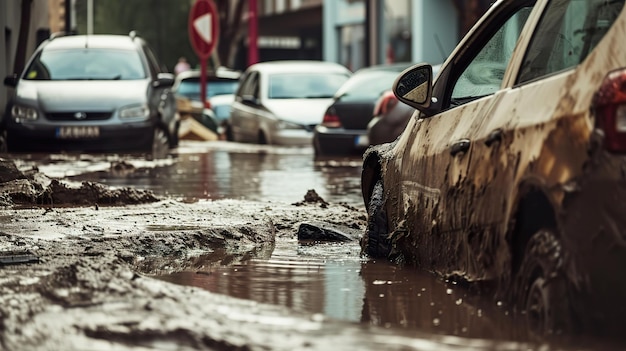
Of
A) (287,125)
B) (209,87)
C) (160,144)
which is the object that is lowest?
(160,144)

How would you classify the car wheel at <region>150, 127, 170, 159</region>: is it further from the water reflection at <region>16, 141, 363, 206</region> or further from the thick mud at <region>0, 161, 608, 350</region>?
the thick mud at <region>0, 161, 608, 350</region>

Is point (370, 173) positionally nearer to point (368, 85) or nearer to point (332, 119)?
point (368, 85)

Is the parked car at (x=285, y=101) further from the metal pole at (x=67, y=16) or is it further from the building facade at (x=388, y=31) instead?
the metal pole at (x=67, y=16)

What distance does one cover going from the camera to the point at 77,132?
65.1 ft

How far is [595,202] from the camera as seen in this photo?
15.6 feet

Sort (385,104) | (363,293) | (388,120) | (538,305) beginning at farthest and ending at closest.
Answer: (385,104) < (388,120) < (363,293) < (538,305)

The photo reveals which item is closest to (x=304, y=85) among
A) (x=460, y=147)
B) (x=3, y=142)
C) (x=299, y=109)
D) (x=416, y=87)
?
(x=299, y=109)

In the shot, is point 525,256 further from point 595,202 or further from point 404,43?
point 404,43

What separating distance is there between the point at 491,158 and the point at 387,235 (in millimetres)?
2100

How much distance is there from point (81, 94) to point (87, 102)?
155 mm

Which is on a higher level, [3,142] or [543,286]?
[3,142]

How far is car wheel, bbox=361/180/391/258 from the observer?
7.80m

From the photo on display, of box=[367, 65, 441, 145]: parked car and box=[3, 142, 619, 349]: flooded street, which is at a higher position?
box=[367, 65, 441, 145]: parked car

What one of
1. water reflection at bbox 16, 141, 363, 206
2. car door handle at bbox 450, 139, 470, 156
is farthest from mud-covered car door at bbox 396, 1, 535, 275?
water reflection at bbox 16, 141, 363, 206
